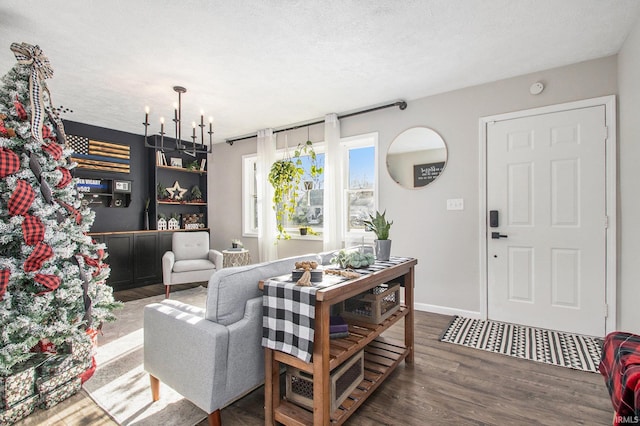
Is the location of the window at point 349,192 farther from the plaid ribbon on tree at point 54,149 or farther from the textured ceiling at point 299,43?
the plaid ribbon on tree at point 54,149

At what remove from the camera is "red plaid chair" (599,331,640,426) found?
1.07 m

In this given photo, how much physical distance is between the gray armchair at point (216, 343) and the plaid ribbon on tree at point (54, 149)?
132 centimetres

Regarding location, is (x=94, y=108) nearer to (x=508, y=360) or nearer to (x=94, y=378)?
(x=94, y=378)

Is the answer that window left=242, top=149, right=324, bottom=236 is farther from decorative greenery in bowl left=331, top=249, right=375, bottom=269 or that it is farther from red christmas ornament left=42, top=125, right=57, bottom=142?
red christmas ornament left=42, top=125, right=57, bottom=142

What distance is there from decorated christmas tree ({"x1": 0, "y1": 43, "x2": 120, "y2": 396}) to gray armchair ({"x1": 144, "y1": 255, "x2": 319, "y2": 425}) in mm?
744

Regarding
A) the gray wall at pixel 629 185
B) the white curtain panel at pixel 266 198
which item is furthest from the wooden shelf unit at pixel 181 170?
the gray wall at pixel 629 185

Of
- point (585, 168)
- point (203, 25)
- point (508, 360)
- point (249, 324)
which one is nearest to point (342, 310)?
point (249, 324)

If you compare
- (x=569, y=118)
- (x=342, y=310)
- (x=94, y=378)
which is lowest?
(x=94, y=378)

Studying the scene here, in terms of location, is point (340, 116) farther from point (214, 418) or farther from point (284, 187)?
point (214, 418)

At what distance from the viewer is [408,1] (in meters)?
2.00

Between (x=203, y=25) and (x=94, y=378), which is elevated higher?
(x=203, y=25)

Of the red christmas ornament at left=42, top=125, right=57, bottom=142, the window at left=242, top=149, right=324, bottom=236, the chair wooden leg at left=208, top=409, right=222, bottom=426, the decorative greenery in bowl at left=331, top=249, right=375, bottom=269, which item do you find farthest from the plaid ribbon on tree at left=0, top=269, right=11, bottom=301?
the window at left=242, top=149, right=324, bottom=236

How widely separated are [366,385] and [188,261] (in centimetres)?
345

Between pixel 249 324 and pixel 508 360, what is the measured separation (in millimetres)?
2062
